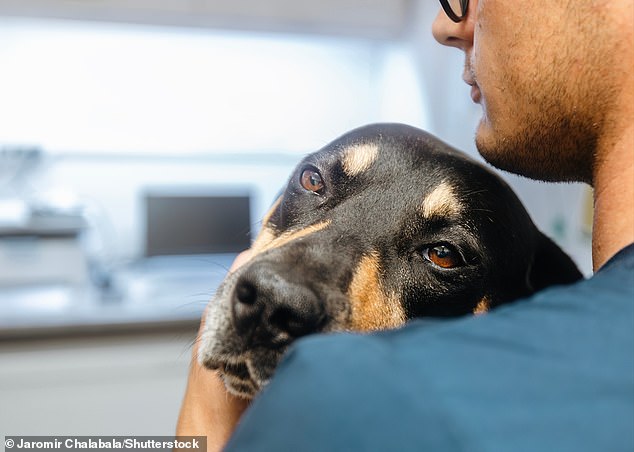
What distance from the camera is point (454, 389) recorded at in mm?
452

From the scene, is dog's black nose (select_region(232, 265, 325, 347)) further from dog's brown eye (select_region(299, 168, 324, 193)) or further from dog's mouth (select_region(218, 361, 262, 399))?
dog's brown eye (select_region(299, 168, 324, 193))

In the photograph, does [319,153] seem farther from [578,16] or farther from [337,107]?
[337,107]

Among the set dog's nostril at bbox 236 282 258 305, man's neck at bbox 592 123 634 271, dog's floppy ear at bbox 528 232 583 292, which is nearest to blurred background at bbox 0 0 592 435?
dog's floppy ear at bbox 528 232 583 292

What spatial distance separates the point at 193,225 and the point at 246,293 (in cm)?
277

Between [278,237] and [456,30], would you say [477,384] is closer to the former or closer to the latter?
[278,237]

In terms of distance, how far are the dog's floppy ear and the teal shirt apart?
2.63ft

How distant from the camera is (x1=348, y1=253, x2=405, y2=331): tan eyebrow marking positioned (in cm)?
93

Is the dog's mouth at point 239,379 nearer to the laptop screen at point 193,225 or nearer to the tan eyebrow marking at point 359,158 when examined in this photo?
the tan eyebrow marking at point 359,158

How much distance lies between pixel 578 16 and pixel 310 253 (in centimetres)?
51

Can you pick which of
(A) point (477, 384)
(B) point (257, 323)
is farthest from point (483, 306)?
(A) point (477, 384)

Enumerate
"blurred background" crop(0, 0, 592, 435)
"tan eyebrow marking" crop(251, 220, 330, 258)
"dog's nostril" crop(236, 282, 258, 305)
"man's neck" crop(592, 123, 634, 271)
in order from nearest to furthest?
"man's neck" crop(592, 123, 634, 271) → "dog's nostril" crop(236, 282, 258, 305) → "tan eyebrow marking" crop(251, 220, 330, 258) → "blurred background" crop(0, 0, 592, 435)

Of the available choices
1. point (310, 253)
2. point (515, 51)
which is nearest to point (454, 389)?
point (310, 253)

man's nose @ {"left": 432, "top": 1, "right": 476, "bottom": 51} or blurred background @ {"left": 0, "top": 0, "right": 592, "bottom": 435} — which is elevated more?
man's nose @ {"left": 432, "top": 1, "right": 476, "bottom": 51}

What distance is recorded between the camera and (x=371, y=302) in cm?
98
